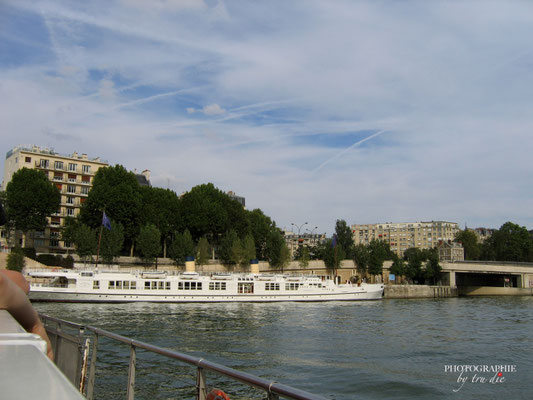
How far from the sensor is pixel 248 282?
54094 millimetres

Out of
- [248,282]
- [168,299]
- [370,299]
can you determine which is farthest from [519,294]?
[168,299]

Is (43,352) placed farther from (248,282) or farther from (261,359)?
(248,282)

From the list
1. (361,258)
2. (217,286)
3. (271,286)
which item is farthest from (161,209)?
(361,258)

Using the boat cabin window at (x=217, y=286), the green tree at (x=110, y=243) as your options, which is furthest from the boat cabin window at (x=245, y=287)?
the green tree at (x=110, y=243)

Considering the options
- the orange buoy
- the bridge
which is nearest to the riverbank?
the bridge

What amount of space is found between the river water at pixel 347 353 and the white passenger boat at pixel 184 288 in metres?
13.6

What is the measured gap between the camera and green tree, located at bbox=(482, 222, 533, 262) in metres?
102

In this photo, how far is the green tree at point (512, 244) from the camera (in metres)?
102

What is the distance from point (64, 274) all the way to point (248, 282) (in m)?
18.4

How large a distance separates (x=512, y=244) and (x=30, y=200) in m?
90.0

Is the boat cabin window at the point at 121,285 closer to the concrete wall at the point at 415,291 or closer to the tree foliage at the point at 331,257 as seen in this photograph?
the concrete wall at the point at 415,291

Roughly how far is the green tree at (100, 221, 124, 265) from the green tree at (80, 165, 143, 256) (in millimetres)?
3580

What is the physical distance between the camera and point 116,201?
67.1 meters

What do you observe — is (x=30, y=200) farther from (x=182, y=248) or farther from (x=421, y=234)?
(x=421, y=234)
